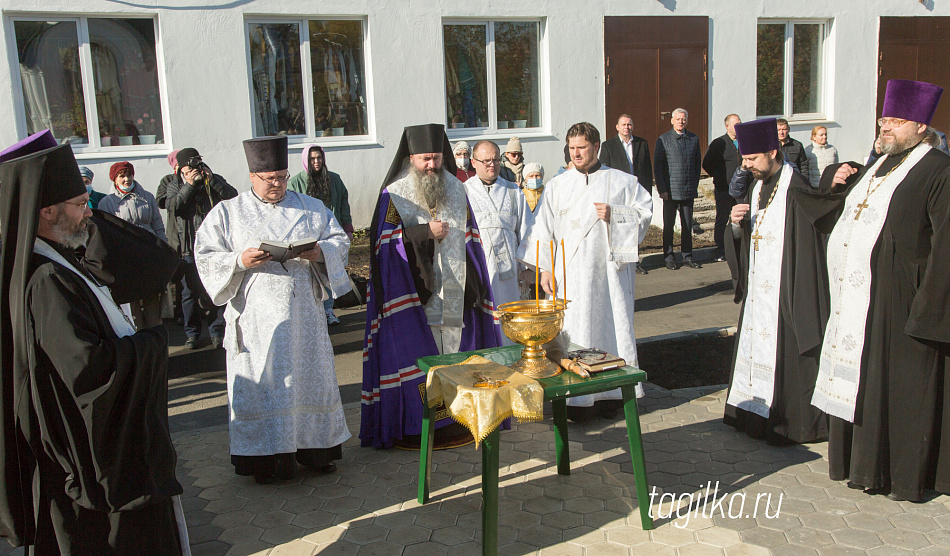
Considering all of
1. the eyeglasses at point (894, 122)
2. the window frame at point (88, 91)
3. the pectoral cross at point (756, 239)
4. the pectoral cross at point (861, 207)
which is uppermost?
the window frame at point (88, 91)

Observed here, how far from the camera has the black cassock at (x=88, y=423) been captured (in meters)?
2.93

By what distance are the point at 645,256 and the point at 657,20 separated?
4247mm

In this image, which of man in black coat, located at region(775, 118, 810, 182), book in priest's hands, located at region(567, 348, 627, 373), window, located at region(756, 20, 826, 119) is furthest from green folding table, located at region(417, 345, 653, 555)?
window, located at region(756, 20, 826, 119)

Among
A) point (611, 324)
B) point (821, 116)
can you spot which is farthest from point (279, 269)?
point (821, 116)

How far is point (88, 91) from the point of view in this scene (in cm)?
1091

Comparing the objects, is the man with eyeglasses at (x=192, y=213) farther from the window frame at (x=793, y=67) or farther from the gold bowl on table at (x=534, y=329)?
the window frame at (x=793, y=67)

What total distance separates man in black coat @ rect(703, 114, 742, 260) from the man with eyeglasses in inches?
278

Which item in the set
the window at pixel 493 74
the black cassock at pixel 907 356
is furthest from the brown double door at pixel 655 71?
the black cassock at pixel 907 356

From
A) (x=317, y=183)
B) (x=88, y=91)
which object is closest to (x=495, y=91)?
(x=317, y=183)

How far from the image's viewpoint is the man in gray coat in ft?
37.6

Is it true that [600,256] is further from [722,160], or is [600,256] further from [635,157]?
[722,160]

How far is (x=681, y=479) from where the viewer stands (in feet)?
15.2

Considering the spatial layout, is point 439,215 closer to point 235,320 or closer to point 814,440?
point 235,320

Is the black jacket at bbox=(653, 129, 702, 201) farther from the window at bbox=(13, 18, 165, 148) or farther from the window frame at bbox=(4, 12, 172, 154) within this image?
the window at bbox=(13, 18, 165, 148)
